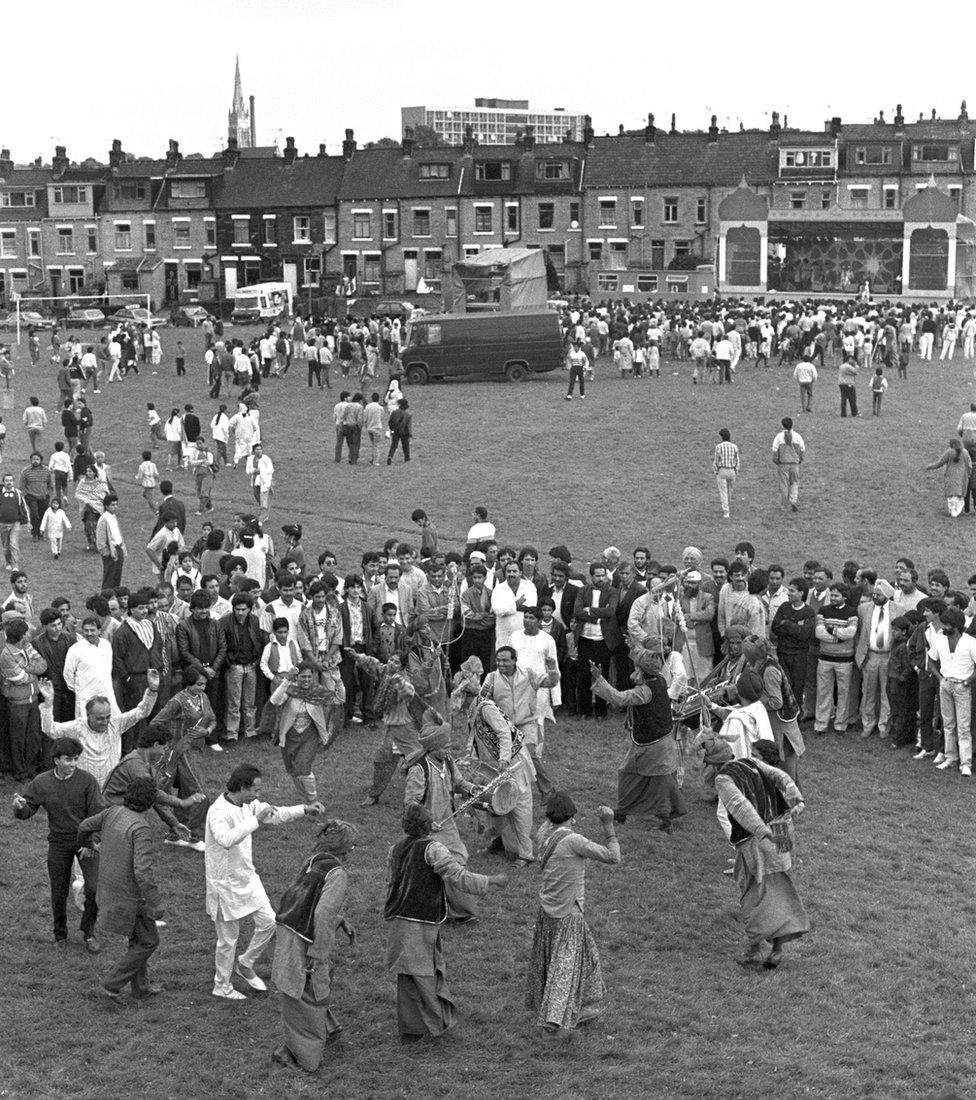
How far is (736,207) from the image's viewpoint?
220ft

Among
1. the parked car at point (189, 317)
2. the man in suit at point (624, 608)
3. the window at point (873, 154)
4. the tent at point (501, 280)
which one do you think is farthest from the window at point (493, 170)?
the man in suit at point (624, 608)

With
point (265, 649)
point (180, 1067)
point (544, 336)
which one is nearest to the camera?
point (180, 1067)

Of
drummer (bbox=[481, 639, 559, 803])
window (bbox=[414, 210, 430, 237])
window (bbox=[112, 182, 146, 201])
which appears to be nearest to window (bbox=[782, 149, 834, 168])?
window (bbox=[414, 210, 430, 237])

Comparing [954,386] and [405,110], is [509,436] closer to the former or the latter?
[954,386]

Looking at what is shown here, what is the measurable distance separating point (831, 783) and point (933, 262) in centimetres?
5431

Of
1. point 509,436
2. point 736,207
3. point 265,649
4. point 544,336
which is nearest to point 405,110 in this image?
point 736,207

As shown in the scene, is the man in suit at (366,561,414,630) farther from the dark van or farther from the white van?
the white van

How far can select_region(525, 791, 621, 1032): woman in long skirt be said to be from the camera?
10.2 m

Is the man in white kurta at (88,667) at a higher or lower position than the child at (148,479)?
lower

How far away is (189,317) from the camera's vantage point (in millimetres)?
64062

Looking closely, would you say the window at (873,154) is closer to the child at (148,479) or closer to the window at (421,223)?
the window at (421,223)

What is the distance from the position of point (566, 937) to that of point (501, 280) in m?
38.7

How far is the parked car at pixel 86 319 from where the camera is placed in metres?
64.2

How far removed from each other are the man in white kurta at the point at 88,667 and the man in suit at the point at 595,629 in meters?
5.16
